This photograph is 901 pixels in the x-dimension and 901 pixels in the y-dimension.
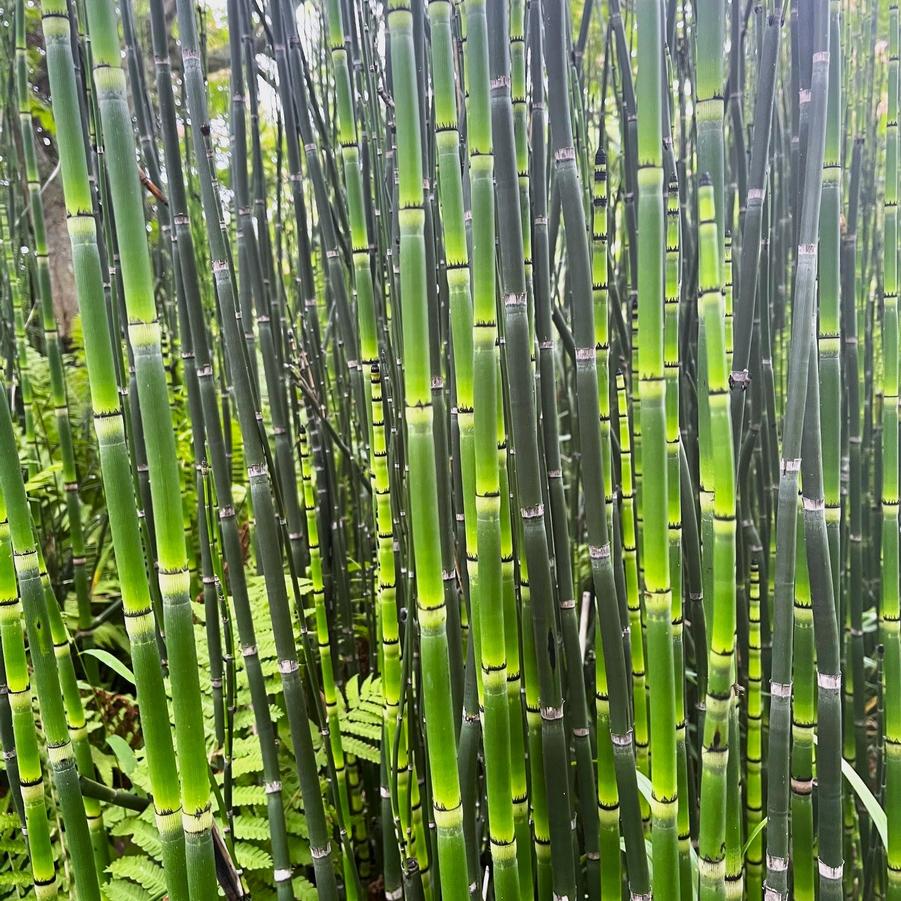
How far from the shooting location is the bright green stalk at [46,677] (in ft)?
1.98

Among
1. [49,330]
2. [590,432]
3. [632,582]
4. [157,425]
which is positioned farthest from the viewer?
[49,330]

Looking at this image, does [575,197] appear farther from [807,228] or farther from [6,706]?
[6,706]

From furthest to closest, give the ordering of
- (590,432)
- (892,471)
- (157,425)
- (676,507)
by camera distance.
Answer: (892,471) → (676,507) → (590,432) → (157,425)

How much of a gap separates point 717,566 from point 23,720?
0.60 meters

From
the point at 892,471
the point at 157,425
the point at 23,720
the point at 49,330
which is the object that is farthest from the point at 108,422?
the point at 49,330

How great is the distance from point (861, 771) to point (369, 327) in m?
1.03

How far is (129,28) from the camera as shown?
82cm

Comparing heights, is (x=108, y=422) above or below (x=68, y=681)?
above

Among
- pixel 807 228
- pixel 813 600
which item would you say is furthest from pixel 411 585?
pixel 807 228

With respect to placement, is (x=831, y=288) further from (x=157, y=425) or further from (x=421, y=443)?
(x=157, y=425)

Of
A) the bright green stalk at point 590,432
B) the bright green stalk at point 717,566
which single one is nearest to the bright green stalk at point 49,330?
the bright green stalk at point 590,432

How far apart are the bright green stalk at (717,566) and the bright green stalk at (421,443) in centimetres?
18

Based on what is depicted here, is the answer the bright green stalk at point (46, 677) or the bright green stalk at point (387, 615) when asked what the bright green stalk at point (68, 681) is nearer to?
the bright green stalk at point (46, 677)

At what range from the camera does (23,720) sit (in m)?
0.66
